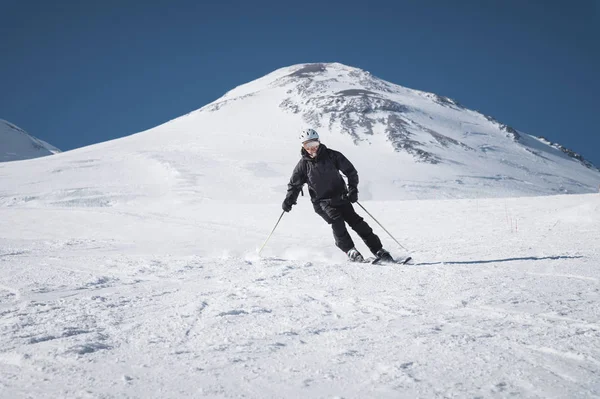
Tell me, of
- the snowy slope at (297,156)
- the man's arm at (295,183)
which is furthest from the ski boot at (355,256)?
the snowy slope at (297,156)

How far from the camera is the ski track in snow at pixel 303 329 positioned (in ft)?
7.48

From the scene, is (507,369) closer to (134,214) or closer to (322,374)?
(322,374)

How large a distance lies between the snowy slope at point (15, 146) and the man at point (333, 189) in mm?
149458

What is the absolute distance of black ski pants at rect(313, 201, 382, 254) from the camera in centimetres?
701

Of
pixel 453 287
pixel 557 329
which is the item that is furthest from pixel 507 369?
pixel 453 287

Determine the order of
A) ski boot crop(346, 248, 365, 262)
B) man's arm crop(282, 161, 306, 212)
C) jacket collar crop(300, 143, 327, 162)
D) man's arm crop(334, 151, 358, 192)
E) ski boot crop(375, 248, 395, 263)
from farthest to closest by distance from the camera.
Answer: man's arm crop(282, 161, 306, 212)
jacket collar crop(300, 143, 327, 162)
man's arm crop(334, 151, 358, 192)
ski boot crop(346, 248, 365, 262)
ski boot crop(375, 248, 395, 263)

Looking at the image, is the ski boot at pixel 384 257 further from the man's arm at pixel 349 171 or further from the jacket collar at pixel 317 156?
the jacket collar at pixel 317 156

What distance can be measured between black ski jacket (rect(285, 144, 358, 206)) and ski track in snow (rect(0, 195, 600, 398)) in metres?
1.56

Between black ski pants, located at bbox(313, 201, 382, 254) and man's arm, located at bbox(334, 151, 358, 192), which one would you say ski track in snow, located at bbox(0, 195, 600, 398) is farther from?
man's arm, located at bbox(334, 151, 358, 192)

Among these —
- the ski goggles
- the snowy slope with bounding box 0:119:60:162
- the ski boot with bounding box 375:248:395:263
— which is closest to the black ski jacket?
the ski goggles

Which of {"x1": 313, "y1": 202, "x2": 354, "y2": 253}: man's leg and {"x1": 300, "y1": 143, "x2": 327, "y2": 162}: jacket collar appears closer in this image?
{"x1": 313, "y1": 202, "x2": 354, "y2": 253}: man's leg

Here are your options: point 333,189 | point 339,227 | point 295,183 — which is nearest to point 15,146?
point 295,183

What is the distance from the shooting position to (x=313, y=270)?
568 centimetres

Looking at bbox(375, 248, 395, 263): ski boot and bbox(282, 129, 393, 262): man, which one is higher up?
bbox(282, 129, 393, 262): man
